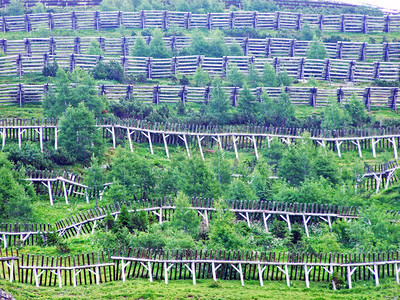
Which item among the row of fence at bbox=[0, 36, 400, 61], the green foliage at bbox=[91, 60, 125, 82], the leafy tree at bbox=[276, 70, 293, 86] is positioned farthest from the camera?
the row of fence at bbox=[0, 36, 400, 61]

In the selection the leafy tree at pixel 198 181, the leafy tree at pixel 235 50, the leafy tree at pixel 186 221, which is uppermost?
the leafy tree at pixel 235 50

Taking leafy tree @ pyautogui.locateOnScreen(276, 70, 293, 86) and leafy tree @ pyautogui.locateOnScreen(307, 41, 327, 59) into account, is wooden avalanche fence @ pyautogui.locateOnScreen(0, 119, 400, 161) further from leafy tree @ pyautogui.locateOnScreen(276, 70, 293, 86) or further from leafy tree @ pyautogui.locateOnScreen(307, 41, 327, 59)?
leafy tree @ pyautogui.locateOnScreen(307, 41, 327, 59)

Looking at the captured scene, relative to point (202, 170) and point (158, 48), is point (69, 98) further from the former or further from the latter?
point (158, 48)

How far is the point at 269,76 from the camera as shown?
143750 mm

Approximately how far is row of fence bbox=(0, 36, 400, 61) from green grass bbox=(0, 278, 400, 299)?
250 feet

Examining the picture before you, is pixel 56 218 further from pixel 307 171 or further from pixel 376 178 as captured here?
pixel 376 178

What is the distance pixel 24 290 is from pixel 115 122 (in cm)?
4164

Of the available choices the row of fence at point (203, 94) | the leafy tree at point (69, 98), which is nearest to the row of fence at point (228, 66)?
the row of fence at point (203, 94)

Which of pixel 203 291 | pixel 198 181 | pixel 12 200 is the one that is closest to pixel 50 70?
pixel 198 181

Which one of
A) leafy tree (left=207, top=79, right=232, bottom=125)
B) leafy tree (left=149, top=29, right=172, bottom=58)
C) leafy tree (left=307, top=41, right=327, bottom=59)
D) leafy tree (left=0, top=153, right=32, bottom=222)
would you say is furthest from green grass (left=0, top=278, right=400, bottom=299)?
leafy tree (left=149, top=29, right=172, bottom=58)

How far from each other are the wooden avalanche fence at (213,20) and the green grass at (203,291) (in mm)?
93396

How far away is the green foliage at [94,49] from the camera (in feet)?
509

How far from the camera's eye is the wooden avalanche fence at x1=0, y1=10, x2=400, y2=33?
17462cm

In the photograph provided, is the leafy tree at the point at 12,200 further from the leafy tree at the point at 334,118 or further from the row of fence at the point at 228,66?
the row of fence at the point at 228,66
